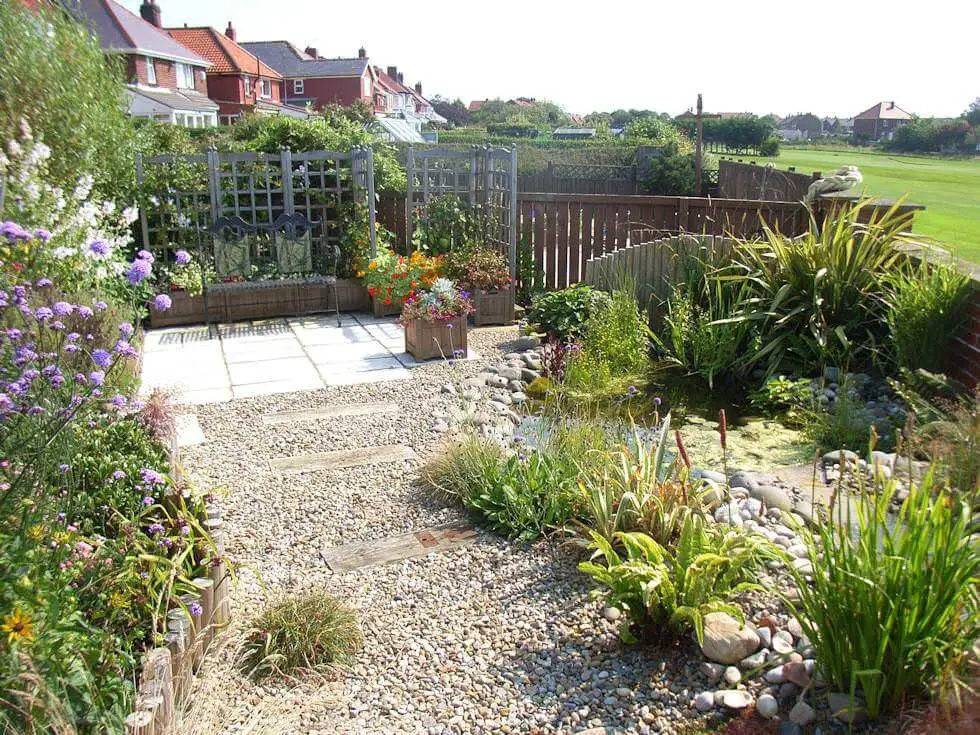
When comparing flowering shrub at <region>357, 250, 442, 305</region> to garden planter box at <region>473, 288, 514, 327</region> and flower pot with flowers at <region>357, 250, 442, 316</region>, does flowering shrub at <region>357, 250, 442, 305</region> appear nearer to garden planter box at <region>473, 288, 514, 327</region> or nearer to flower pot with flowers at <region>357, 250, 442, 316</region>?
flower pot with flowers at <region>357, 250, 442, 316</region>

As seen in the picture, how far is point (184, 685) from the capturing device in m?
2.34

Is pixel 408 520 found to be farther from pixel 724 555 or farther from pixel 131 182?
pixel 131 182

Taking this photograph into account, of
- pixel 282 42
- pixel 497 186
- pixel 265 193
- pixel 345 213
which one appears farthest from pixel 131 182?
pixel 282 42

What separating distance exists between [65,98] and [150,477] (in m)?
4.68

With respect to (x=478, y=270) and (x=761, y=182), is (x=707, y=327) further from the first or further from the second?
(x=761, y=182)

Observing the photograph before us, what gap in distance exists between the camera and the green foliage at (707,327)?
592 centimetres

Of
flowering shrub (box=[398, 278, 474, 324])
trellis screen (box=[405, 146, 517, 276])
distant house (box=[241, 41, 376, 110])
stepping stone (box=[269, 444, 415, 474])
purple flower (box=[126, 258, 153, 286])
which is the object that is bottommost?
stepping stone (box=[269, 444, 415, 474])

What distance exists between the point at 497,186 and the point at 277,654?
6.56 m

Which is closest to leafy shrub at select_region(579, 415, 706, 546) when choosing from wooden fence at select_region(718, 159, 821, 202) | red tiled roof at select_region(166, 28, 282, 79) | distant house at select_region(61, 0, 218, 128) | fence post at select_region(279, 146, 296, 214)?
fence post at select_region(279, 146, 296, 214)

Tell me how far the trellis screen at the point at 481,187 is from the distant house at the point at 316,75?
162 ft

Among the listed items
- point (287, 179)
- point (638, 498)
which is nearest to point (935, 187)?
point (287, 179)

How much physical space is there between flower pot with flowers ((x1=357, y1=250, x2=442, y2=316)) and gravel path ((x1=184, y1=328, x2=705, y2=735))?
3.40m

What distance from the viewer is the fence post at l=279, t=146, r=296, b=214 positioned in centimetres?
803

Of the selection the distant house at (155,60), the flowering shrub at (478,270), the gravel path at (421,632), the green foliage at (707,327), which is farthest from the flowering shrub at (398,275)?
the distant house at (155,60)
